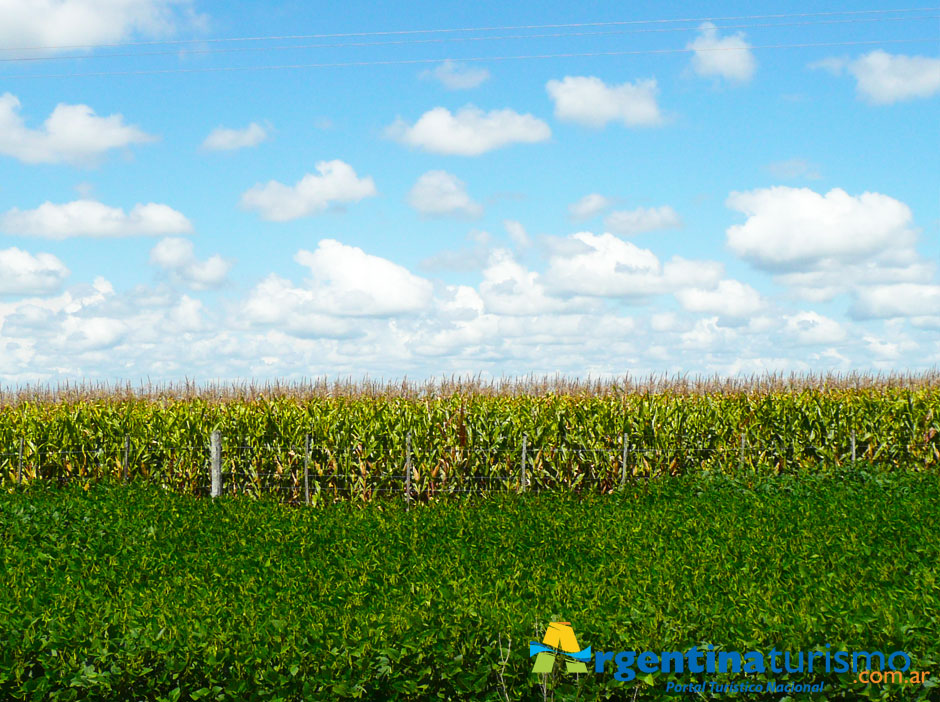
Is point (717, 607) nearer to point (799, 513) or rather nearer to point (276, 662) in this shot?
point (276, 662)

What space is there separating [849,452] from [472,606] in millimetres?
17768

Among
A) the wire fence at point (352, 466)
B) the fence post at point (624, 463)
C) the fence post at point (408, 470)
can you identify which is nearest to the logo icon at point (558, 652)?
the fence post at point (408, 470)

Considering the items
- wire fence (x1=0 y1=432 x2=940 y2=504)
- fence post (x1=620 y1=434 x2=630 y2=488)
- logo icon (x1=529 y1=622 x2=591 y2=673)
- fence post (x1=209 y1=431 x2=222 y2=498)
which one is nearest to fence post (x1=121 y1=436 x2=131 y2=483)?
wire fence (x1=0 y1=432 x2=940 y2=504)

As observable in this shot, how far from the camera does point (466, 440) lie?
68.1ft

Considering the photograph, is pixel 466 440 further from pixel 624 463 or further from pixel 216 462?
pixel 216 462

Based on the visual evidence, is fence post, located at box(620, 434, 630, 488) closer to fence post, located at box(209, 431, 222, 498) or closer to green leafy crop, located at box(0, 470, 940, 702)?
green leafy crop, located at box(0, 470, 940, 702)

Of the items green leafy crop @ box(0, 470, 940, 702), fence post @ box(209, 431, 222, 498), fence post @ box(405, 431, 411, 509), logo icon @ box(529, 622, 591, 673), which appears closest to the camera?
logo icon @ box(529, 622, 591, 673)

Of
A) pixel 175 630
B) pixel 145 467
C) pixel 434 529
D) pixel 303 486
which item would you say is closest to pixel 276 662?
pixel 175 630

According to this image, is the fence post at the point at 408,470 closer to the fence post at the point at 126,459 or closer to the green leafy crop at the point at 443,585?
the green leafy crop at the point at 443,585

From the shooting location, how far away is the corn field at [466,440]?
20422 mm

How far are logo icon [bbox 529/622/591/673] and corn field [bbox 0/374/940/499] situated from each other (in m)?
13.1

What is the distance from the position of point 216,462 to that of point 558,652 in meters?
14.7

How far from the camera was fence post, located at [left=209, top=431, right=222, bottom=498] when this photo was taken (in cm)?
1967

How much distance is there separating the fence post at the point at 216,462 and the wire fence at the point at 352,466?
0.02 metres
